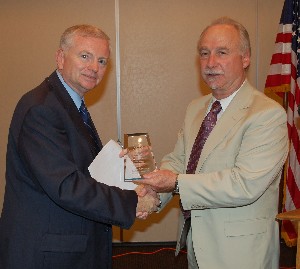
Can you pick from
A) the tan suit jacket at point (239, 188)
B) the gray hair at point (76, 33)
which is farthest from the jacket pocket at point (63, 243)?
the gray hair at point (76, 33)

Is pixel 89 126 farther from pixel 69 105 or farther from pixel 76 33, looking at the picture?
pixel 76 33

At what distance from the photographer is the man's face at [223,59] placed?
2254 mm

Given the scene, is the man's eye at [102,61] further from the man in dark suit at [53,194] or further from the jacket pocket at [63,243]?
the jacket pocket at [63,243]

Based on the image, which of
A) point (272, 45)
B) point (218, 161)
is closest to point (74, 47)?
point (218, 161)

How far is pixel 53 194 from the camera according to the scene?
185cm

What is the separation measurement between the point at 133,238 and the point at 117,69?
190 centimetres

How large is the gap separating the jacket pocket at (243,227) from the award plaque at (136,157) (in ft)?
1.67

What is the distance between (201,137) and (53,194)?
84cm

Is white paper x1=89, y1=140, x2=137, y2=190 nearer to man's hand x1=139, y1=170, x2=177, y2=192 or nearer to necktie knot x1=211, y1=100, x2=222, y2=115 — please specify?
man's hand x1=139, y1=170, x2=177, y2=192

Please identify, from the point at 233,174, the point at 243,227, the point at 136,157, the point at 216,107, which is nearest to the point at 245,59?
the point at 216,107

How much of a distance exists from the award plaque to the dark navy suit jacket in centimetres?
24

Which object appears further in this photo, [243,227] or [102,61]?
[102,61]

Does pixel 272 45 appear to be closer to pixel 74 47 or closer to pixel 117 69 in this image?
pixel 117 69

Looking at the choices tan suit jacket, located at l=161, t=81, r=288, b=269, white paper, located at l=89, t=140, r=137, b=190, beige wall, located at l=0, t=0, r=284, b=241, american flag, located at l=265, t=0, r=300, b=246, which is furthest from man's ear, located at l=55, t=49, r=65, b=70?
american flag, located at l=265, t=0, r=300, b=246
